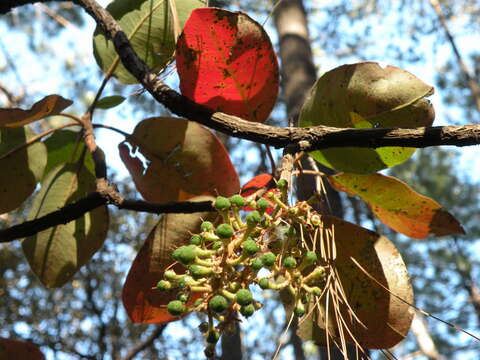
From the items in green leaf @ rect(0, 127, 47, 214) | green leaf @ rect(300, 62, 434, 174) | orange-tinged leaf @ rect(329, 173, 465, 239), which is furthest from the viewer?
green leaf @ rect(0, 127, 47, 214)

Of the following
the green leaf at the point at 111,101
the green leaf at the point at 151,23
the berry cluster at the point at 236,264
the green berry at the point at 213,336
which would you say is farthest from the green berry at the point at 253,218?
the green leaf at the point at 111,101

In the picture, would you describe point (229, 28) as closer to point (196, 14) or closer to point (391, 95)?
point (196, 14)

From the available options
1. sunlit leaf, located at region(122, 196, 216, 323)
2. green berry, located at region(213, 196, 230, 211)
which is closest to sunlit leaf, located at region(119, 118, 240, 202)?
sunlit leaf, located at region(122, 196, 216, 323)

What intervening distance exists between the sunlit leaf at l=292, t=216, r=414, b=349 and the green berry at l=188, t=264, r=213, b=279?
1.09ft

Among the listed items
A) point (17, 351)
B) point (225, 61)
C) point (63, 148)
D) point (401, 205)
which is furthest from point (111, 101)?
point (401, 205)

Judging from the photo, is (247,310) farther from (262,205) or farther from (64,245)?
(64,245)

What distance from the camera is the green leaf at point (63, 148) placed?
124 cm

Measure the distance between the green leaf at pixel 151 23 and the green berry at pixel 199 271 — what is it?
612mm

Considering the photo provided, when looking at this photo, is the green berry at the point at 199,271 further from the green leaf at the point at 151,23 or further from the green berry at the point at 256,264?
the green leaf at the point at 151,23

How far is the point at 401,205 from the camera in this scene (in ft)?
3.27

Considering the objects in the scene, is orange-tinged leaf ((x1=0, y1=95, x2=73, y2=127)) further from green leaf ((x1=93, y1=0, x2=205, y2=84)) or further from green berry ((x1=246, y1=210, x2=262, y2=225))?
green berry ((x1=246, y1=210, x2=262, y2=225))

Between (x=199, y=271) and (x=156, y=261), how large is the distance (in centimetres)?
35

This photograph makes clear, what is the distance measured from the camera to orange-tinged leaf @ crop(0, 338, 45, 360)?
1104 millimetres

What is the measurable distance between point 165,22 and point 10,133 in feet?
1.37
